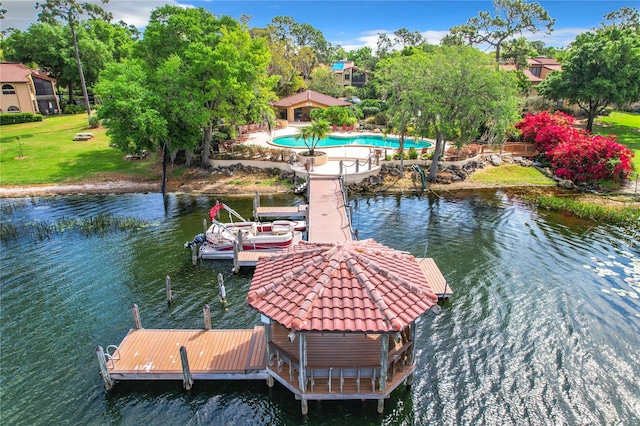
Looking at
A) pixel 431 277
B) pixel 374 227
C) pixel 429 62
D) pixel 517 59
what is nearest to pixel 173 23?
pixel 429 62

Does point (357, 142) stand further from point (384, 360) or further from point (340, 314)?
point (340, 314)

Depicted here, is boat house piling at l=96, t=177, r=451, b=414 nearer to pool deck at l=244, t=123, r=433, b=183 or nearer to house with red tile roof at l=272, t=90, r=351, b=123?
pool deck at l=244, t=123, r=433, b=183

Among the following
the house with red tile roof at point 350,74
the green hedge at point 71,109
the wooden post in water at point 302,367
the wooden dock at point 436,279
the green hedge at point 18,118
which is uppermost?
the house with red tile roof at point 350,74

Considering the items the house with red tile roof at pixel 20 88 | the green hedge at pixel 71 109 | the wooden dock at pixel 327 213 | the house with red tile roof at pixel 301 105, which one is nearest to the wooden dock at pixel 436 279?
the wooden dock at pixel 327 213

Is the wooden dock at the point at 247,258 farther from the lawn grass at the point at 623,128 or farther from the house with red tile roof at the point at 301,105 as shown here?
the house with red tile roof at the point at 301,105

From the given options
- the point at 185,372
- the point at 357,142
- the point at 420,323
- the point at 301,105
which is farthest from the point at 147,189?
the point at 301,105

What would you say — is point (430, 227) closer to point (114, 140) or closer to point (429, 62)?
point (429, 62)

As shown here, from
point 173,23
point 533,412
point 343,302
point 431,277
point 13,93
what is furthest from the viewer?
point 13,93
